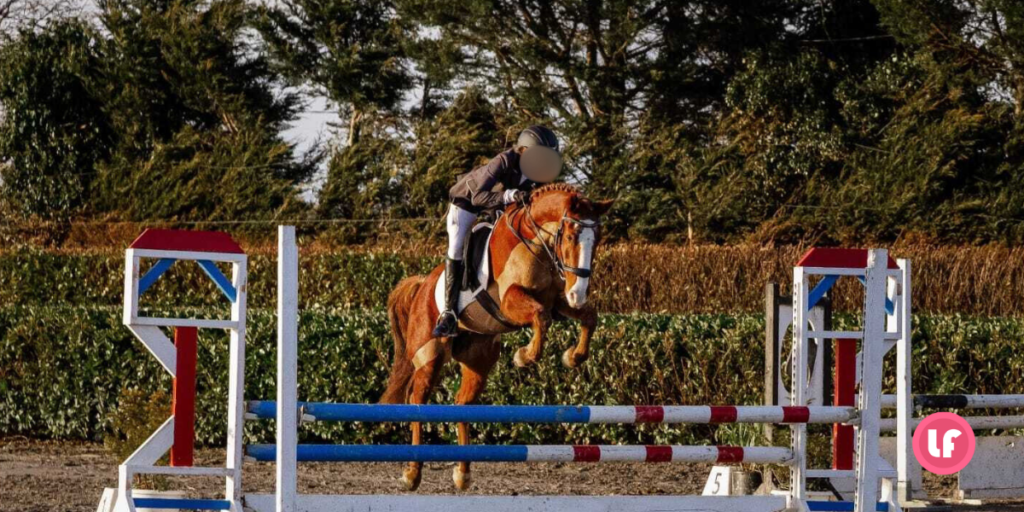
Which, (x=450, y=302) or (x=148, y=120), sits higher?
(x=148, y=120)

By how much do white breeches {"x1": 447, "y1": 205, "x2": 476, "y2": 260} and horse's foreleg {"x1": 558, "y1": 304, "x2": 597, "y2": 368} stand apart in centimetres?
79

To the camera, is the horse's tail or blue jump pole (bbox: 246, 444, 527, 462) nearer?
blue jump pole (bbox: 246, 444, 527, 462)

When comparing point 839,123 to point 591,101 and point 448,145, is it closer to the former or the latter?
point 591,101

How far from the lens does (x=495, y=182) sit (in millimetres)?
7281

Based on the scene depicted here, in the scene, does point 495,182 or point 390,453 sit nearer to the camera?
point 390,453

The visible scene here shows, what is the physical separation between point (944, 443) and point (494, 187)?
2.76 metres

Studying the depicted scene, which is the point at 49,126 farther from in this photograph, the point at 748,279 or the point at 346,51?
the point at 748,279

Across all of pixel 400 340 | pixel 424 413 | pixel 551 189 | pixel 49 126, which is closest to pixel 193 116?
pixel 49 126

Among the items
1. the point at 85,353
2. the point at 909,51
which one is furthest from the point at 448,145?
the point at 85,353

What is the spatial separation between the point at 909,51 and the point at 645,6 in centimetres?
416

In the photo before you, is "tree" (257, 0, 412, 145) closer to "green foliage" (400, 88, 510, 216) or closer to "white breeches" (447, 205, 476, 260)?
"green foliage" (400, 88, 510, 216)

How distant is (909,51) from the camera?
20.9 m

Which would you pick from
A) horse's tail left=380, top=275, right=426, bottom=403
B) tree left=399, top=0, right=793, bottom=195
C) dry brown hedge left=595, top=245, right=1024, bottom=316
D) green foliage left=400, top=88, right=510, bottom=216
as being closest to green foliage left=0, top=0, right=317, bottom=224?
green foliage left=400, top=88, right=510, bottom=216

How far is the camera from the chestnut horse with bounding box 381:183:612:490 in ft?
21.4
